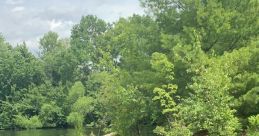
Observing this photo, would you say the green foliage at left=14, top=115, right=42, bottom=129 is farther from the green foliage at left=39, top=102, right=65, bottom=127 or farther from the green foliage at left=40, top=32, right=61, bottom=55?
the green foliage at left=40, top=32, right=61, bottom=55

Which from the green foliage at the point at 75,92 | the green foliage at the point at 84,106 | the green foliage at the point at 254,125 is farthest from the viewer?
the green foliage at the point at 75,92

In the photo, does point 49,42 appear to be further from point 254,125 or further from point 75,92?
point 254,125

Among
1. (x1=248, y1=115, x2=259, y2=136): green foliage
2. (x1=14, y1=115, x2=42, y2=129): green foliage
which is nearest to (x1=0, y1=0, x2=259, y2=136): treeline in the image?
(x1=248, y1=115, x2=259, y2=136): green foliage

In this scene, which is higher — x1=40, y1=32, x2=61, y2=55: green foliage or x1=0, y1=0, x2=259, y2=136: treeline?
x1=40, y1=32, x2=61, y2=55: green foliage

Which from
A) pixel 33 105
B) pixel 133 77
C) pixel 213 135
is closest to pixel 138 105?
pixel 133 77

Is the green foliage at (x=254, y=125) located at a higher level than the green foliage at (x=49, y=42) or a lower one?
lower

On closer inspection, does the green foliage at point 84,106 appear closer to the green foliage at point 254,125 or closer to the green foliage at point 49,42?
the green foliage at point 49,42

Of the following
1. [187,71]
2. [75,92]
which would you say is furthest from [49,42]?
[187,71]

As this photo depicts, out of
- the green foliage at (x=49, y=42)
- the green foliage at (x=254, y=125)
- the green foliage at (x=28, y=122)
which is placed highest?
the green foliage at (x=49, y=42)

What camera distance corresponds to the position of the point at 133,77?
3023 cm

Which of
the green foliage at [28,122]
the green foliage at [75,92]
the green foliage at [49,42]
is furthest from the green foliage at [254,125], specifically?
the green foliage at [49,42]

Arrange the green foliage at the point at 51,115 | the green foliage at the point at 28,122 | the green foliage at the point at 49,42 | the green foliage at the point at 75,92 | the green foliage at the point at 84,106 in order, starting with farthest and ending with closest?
the green foliage at the point at 49,42
the green foliage at the point at 51,115
the green foliage at the point at 75,92
the green foliage at the point at 28,122
the green foliage at the point at 84,106

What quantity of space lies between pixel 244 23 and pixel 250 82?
4479 mm

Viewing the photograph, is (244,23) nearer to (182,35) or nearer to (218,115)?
(182,35)
